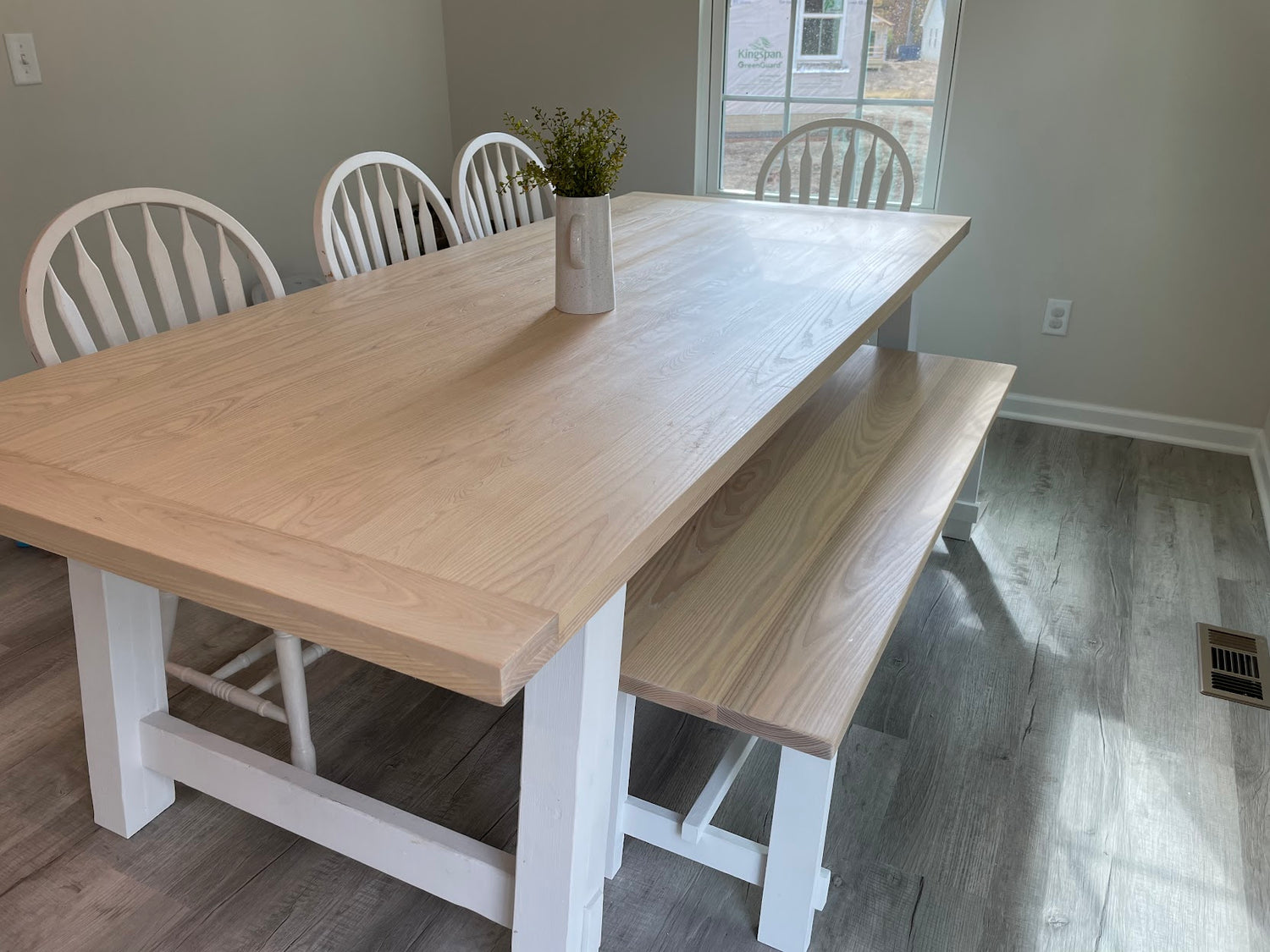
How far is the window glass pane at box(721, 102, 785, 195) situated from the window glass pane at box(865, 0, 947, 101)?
0.35 m

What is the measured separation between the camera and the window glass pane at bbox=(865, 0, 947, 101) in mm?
2996

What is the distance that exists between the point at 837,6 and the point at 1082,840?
8.70 feet

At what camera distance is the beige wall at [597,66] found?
3350mm

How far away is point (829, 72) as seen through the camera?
3.20 meters

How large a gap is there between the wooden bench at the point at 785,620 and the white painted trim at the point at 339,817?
228 millimetres

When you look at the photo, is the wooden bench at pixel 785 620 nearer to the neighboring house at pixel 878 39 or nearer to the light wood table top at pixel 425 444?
the light wood table top at pixel 425 444

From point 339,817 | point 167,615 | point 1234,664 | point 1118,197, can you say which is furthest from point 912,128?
point 339,817

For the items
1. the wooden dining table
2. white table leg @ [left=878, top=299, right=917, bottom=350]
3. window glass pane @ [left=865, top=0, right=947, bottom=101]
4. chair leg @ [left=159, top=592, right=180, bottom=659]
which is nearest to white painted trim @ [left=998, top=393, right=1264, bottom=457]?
white table leg @ [left=878, top=299, right=917, bottom=350]

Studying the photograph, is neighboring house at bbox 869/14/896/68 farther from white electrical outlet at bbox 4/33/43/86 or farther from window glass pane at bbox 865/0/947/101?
white electrical outlet at bbox 4/33/43/86

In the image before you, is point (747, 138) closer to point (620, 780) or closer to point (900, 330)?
point (900, 330)

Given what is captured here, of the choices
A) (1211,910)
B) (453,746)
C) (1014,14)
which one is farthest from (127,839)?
(1014,14)

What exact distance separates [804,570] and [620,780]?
0.40 m

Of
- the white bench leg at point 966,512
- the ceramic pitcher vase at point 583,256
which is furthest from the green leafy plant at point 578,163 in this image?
the white bench leg at point 966,512

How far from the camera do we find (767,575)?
137 cm
